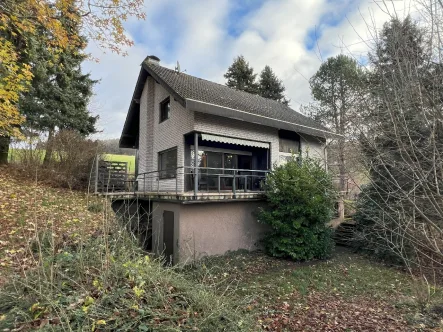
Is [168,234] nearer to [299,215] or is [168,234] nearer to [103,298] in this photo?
[299,215]

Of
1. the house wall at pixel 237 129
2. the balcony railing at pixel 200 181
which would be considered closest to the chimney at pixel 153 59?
the balcony railing at pixel 200 181

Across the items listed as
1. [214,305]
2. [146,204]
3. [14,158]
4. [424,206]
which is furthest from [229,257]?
[14,158]

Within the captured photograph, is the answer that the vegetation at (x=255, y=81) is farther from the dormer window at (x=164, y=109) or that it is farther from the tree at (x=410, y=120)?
the tree at (x=410, y=120)

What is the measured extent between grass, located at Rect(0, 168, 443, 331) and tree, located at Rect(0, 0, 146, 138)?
4190 millimetres

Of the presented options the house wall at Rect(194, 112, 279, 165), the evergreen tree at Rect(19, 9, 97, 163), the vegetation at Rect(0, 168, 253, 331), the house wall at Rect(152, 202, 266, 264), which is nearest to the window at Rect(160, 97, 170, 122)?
the house wall at Rect(194, 112, 279, 165)

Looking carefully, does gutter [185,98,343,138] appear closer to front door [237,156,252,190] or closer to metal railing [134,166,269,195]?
metal railing [134,166,269,195]

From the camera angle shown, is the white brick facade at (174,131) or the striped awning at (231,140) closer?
the striped awning at (231,140)

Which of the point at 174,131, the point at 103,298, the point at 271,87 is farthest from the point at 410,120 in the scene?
the point at 271,87

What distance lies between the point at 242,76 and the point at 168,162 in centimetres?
2599

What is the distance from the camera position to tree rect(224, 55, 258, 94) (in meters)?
35.8

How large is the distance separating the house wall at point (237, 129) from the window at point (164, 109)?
338 centimetres

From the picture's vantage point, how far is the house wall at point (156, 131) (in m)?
12.2

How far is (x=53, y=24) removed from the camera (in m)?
9.18

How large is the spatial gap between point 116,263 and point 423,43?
16.4 feet
